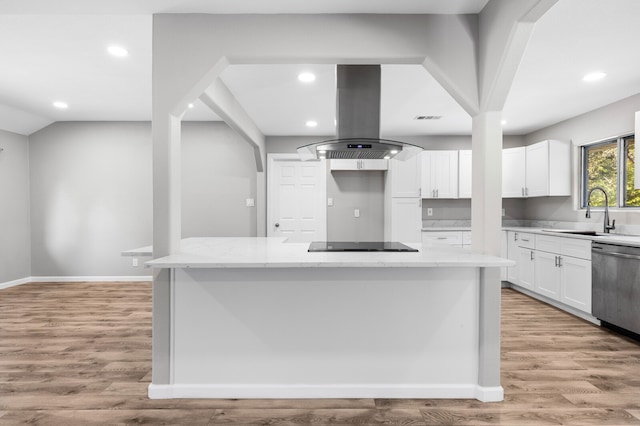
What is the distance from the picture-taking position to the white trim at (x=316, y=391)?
88.7 inches

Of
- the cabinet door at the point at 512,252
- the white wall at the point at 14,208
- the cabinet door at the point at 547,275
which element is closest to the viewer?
the cabinet door at the point at 547,275

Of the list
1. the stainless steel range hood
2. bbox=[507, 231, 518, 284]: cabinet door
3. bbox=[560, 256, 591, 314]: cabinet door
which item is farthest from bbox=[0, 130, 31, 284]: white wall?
bbox=[560, 256, 591, 314]: cabinet door

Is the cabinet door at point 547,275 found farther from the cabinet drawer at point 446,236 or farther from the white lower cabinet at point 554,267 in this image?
the cabinet drawer at point 446,236

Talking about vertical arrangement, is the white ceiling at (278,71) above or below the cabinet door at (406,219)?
above

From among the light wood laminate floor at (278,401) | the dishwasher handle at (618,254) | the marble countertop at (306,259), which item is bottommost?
the light wood laminate floor at (278,401)

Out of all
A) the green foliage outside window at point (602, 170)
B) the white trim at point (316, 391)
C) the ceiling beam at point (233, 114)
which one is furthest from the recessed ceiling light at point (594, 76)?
the ceiling beam at point (233, 114)

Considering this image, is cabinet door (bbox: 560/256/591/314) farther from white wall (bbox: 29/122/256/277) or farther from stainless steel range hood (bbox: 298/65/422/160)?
white wall (bbox: 29/122/256/277)

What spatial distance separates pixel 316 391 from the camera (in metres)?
2.26

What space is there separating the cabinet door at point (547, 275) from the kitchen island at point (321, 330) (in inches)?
99.8

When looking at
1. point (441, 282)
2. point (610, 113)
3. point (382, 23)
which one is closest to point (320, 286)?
point (441, 282)

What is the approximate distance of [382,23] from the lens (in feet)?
7.51

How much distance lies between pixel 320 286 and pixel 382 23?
175 centimetres

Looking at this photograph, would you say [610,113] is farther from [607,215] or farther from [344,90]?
[344,90]

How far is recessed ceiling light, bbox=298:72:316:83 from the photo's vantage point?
127 inches
